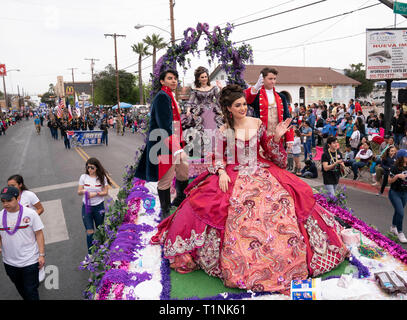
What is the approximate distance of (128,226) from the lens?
479 centimetres

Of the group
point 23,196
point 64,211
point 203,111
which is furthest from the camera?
point 64,211

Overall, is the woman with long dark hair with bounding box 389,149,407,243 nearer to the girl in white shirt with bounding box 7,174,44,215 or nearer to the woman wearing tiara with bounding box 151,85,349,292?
the woman wearing tiara with bounding box 151,85,349,292

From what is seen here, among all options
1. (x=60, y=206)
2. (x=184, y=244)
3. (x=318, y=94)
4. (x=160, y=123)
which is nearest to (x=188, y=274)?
(x=184, y=244)

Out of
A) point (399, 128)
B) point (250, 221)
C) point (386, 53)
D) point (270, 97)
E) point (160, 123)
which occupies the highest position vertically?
point (386, 53)

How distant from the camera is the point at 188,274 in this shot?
3.78m

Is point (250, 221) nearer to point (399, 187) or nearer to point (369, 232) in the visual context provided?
point (369, 232)

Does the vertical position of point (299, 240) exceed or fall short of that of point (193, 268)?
it exceeds it

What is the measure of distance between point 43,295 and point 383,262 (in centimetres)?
463

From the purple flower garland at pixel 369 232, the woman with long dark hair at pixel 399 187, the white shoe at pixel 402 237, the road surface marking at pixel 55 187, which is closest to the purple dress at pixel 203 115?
the purple flower garland at pixel 369 232

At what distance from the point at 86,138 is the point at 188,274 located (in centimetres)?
2053
